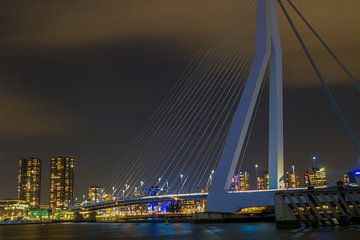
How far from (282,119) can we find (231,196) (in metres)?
6.81

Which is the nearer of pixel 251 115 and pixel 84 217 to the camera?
pixel 251 115

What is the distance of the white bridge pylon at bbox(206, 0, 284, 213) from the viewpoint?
39.4 meters

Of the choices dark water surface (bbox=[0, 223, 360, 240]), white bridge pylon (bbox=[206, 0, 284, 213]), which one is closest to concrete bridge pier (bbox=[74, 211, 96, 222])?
dark water surface (bbox=[0, 223, 360, 240])

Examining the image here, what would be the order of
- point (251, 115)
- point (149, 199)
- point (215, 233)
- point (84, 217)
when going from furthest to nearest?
point (84, 217)
point (149, 199)
point (251, 115)
point (215, 233)

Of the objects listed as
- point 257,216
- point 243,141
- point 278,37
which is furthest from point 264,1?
point 257,216

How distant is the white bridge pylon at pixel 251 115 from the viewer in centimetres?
3938

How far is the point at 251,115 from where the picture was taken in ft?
131

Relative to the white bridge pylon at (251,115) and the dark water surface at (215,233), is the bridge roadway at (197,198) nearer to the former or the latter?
the white bridge pylon at (251,115)

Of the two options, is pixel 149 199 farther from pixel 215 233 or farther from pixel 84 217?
pixel 84 217

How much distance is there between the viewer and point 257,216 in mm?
59781

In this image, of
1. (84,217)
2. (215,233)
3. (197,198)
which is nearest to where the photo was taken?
(215,233)

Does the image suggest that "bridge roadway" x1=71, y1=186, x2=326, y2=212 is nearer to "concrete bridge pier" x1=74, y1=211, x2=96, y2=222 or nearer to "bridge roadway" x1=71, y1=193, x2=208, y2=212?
"bridge roadway" x1=71, y1=193, x2=208, y2=212

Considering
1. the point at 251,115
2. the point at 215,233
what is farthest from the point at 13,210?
the point at 215,233

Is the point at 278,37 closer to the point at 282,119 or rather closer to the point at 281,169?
the point at 282,119
